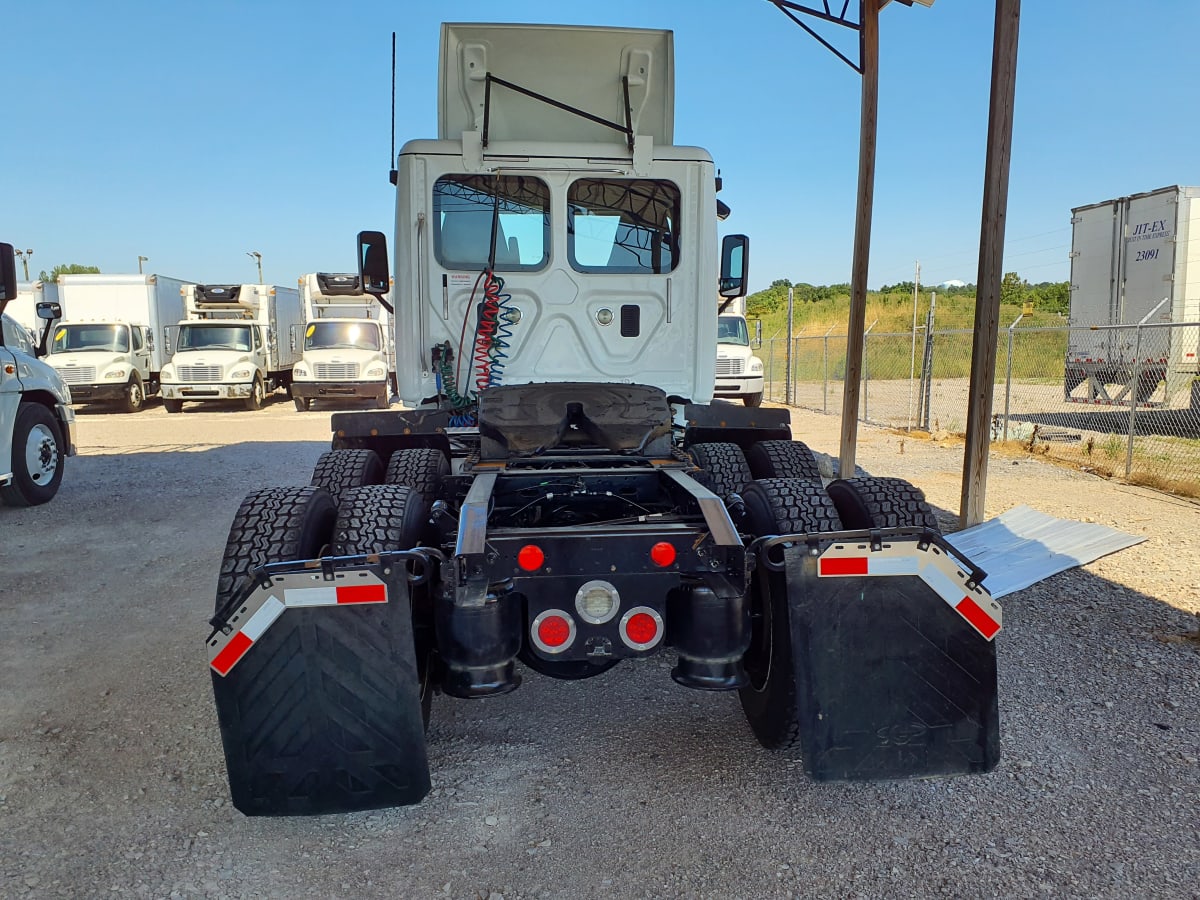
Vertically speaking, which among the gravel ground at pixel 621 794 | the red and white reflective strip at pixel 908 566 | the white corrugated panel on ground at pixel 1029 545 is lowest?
the gravel ground at pixel 621 794

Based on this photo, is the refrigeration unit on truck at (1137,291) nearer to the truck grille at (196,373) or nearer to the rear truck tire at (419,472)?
the rear truck tire at (419,472)

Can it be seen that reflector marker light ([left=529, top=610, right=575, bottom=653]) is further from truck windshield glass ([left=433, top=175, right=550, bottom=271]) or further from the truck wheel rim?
the truck wheel rim

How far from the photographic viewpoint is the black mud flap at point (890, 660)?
8.99 feet

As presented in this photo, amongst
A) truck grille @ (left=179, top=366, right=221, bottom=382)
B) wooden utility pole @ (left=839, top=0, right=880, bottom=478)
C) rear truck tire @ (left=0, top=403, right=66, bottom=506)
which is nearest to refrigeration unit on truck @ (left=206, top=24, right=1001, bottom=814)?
wooden utility pole @ (left=839, top=0, right=880, bottom=478)

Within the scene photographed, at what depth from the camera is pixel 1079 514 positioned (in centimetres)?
744

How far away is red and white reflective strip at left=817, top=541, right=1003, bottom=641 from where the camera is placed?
2.73m

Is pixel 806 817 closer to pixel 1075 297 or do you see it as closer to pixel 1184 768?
pixel 1184 768

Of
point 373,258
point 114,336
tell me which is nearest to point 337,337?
point 114,336

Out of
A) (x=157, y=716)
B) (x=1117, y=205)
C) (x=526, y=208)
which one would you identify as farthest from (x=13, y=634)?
(x=1117, y=205)

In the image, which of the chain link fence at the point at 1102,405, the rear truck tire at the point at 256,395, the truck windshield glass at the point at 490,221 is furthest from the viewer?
the rear truck tire at the point at 256,395

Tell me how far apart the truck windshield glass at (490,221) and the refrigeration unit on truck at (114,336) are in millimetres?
16904

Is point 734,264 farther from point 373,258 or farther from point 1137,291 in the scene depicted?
point 1137,291

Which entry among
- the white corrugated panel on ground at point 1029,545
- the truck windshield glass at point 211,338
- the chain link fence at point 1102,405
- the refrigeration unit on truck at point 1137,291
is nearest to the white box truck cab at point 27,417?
the white corrugated panel on ground at point 1029,545

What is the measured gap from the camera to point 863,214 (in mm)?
8445
